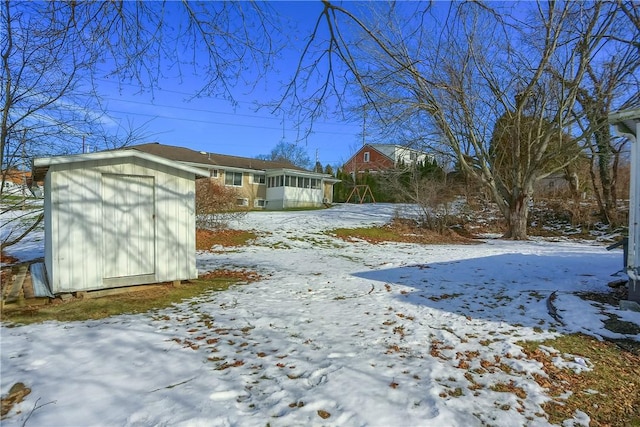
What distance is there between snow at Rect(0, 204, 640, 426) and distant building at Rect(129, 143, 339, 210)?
21.2 metres

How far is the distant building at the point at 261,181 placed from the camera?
27.4 metres

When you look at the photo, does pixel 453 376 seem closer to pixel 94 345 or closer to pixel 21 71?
pixel 94 345

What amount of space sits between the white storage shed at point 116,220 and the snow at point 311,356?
1338 millimetres

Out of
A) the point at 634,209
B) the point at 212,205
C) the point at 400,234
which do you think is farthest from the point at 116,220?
the point at 400,234

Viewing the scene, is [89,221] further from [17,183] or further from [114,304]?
[17,183]

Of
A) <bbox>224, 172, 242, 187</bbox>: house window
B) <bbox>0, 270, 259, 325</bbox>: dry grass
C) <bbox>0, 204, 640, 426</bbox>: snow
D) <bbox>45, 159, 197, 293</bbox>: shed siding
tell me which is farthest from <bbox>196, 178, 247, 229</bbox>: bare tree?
<bbox>224, 172, 242, 187</bbox>: house window

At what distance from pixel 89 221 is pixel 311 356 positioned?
15.6ft

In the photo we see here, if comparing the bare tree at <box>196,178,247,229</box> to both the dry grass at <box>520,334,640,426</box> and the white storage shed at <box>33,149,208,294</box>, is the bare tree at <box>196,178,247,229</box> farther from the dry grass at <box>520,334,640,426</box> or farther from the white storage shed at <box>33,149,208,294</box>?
the dry grass at <box>520,334,640,426</box>

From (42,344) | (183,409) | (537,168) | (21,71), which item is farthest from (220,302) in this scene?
(537,168)

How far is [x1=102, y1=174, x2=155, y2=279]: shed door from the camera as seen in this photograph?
6.32 meters

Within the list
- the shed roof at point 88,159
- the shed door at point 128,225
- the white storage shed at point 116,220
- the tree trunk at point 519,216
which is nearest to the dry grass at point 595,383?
the white storage shed at point 116,220

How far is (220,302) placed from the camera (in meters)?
6.12

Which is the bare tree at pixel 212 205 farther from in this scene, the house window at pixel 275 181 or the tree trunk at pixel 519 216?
the tree trunk at pixel 519 216

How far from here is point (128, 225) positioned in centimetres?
655
